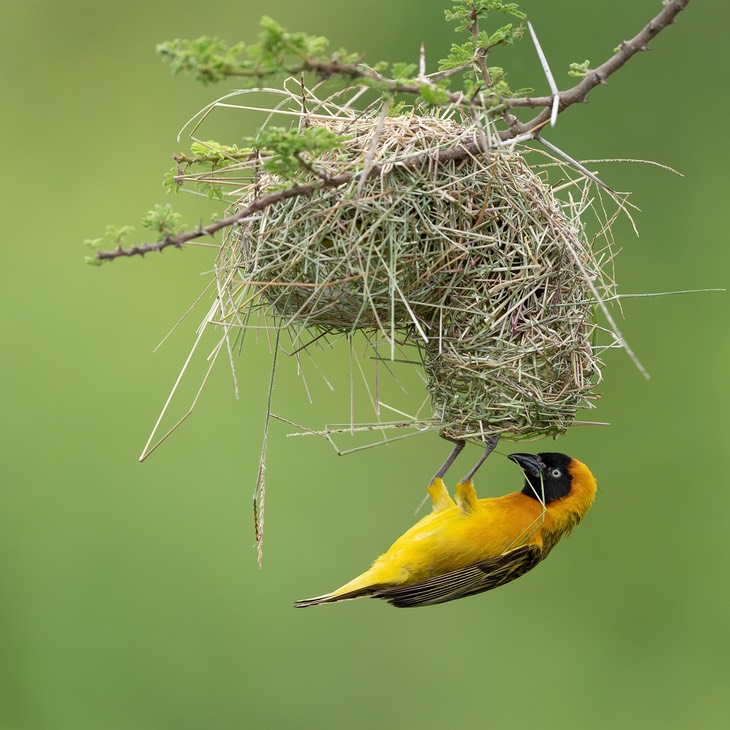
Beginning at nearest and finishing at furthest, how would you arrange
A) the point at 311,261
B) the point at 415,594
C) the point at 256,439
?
the point at 311,261 < the point at 415,594 < the point at 256,439

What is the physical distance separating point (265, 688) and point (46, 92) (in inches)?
136

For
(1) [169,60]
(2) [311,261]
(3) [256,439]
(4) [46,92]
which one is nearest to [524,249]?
(2) [311,261]

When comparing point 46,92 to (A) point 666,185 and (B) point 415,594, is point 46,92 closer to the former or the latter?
(A) point 666,185

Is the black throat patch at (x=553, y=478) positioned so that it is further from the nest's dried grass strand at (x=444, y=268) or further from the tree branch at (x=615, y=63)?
the tree branch at (x=615, y=63)

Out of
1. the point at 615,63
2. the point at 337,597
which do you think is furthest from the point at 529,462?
the point at 615,63

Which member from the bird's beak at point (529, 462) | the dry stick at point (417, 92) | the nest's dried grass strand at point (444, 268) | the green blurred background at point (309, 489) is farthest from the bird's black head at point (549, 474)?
the green blurred background at point (309, 489)

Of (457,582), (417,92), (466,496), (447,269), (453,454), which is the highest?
(417,92)

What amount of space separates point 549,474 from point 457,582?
1.25 feet

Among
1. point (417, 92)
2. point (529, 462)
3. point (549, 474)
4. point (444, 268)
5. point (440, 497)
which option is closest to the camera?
point (417, 92)

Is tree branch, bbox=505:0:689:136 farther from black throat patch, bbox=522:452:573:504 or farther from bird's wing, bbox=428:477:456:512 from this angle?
bird's wing, bbox=428:477:456:512

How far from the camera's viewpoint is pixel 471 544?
115 inches

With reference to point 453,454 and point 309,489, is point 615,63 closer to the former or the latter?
point 453,454

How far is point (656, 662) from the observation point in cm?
566

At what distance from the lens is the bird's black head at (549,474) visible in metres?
2.78
